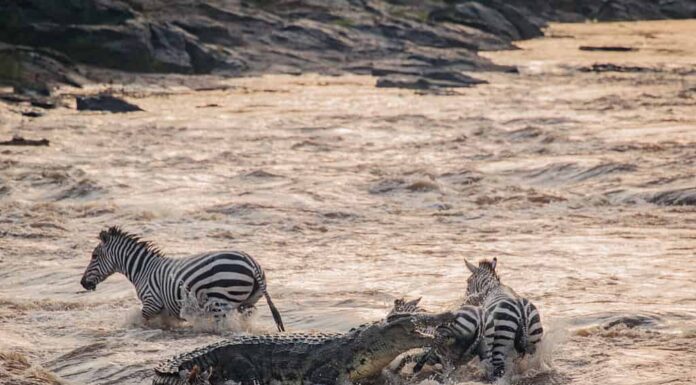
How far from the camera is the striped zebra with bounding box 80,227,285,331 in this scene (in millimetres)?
12742

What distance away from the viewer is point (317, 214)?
20625mm

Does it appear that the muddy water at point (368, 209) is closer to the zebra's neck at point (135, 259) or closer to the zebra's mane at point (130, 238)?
the zebra's neck at point (135, 259)

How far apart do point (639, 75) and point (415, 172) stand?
18.0 meters

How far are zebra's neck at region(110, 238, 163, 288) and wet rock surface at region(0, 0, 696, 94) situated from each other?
2133 centimetres

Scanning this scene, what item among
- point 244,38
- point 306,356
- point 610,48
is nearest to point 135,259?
point 306,356

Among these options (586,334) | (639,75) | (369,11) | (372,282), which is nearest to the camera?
(586,334)

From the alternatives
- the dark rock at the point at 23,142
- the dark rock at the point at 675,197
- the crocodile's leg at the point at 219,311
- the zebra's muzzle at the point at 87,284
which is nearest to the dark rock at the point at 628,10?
the dark rock at the point at 23,142

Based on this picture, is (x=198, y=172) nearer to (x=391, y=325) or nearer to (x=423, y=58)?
(x=391, y=325)

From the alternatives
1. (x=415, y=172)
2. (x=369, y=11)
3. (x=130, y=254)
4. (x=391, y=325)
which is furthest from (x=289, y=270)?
(x=369, y=11)

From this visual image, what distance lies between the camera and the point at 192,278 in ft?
42.4

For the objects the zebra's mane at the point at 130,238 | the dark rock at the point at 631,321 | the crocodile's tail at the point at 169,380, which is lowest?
the crocodile's tail at the point at 169,380

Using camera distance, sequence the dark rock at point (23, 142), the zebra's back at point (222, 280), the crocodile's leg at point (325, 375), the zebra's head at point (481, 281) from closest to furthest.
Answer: the crocodile's leg at point (325, 375) < the zebra's head at point (481, 281) < the zebra's back at point (222, 280) < the dark rock at point (23, 142)

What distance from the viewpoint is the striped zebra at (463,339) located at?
10.7 meters

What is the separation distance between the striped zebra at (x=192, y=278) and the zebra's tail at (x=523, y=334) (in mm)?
2458
